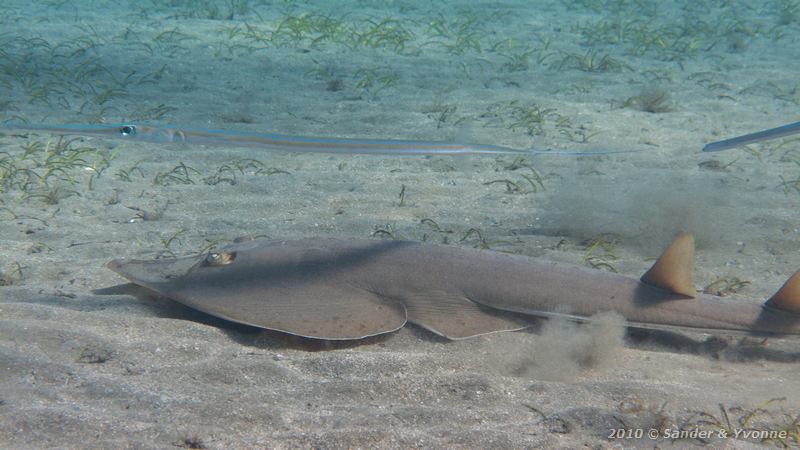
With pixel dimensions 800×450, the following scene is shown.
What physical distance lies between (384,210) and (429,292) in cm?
195

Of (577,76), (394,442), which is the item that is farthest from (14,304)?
(577,76)

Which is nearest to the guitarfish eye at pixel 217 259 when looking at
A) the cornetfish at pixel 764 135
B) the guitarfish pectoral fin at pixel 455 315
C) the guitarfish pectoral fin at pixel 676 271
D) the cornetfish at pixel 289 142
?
the cornetfish at pixel 289 142

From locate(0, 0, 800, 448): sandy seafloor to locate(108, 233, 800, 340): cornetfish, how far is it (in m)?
0.16

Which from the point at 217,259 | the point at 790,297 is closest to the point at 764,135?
the point at 790,297

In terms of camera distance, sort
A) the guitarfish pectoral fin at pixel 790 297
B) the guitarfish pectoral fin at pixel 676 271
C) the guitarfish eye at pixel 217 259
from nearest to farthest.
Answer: the guitarfish pectoral fin at pixel 790 297
the guitarfish pectoral fin at pixel 676 271
the guitarfish eye at pixel 217 259

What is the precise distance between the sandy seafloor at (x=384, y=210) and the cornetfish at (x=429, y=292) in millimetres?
157

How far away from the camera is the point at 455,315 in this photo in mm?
3709

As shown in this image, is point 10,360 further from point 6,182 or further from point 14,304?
point 6,182

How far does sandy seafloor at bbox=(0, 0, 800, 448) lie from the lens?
282 cm

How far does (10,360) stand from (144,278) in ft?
3.25

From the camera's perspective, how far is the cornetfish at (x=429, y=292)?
3.54 metres

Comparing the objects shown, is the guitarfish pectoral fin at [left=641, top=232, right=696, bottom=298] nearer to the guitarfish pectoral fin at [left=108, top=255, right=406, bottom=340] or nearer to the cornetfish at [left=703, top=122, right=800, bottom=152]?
the cornetfish at [left=703, top=122, right=800, bottom=152]

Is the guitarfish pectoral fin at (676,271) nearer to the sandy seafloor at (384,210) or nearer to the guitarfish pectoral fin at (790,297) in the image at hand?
the sandy seafloor at (384,210)

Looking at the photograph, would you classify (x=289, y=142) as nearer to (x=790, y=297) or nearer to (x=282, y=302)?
(x=282, y=302)
